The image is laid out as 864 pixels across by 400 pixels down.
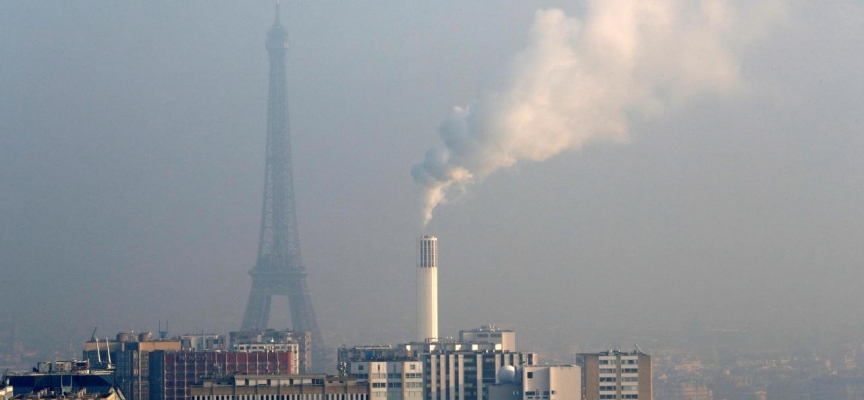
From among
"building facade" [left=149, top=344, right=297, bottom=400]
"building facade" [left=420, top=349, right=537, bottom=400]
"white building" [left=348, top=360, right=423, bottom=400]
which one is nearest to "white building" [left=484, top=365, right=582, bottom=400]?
"white building" [left=348, top=360, right=423, bottom=400]

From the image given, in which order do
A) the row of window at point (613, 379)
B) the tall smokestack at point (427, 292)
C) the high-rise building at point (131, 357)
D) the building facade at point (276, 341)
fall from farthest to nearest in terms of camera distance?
the building facade at point (276, 341)
the high-rise building at point (131, 357)
the tall smokestack at point (427, 292)
the row of window at point (613, 379)

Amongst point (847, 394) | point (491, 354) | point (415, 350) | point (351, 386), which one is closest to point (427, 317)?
point (415, 350)

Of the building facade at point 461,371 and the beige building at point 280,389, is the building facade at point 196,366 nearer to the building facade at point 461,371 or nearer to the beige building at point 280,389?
the building facade at point 461,371

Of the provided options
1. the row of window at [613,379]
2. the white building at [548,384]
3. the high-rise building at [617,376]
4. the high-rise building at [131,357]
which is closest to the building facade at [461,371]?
the high-rise building at [617,376]

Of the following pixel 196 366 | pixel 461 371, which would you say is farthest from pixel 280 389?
pixel 196 366

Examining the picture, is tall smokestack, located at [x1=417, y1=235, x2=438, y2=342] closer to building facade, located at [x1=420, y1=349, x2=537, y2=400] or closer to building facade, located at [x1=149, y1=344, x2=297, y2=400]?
building facade, located at [x1=149, y1=344, x2=297, y2=400]

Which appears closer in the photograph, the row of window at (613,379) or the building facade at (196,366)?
the row of window at (613,379)
